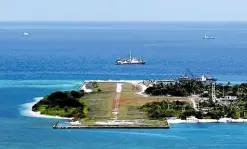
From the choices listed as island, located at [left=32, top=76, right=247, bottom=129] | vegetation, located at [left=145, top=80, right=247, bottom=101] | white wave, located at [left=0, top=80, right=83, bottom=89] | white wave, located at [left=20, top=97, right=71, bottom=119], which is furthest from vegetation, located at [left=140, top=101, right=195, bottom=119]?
white wave, located at [left=0, top=80, right=83, bottom=89]

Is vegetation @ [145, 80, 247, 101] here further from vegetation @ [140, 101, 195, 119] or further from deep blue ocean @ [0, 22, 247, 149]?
deep blue ocean @ [0, 22, 247, 149]

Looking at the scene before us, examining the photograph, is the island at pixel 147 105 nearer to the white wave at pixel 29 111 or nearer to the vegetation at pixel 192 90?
the vegetation at pixel 192 90

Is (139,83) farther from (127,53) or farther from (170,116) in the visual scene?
(127,53)

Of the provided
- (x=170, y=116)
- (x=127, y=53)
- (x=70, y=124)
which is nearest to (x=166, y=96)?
(x=170, y=116)

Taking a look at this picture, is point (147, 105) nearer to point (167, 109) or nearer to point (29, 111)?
point (167, 109)

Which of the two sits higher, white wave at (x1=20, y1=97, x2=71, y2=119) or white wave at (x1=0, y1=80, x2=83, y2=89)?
white wave at (x1=0, y1=80, x2=83, y2=89)

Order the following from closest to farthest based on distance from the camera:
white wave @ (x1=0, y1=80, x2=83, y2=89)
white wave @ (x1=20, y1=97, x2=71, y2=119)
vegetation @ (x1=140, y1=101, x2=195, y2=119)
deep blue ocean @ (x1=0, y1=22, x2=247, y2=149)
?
deep blue ocean @ (x1=0, y1=22, x2=247, y2=149) → vegetation @ (x1=140, y1=101, x2=195, y2=119) → white wave @ (x1=20, y1=97, x2=71, y2=119) → white wave @ (x1=0, y1=80, x2=83, y2=89)
